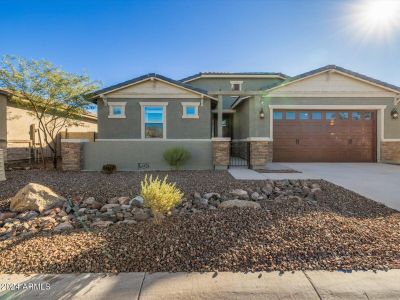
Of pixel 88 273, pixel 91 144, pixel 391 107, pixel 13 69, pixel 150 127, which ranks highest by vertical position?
pixel 13 69

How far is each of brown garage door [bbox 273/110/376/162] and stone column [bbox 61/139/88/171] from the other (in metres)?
9.56

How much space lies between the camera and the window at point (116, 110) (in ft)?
38.3

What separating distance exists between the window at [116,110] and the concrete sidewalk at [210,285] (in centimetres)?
998

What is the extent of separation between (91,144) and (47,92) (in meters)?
3.25

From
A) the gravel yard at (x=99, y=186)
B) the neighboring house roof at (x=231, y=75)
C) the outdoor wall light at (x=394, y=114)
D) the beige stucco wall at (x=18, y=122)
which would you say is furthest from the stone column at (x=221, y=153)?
the neighboring house roof at (x=231, y=75)

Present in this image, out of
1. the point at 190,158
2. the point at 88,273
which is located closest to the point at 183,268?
the point at 88,273

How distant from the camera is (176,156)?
31.2 feet

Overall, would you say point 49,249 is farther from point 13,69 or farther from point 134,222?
point 13,69

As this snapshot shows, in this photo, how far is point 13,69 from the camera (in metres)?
9.65

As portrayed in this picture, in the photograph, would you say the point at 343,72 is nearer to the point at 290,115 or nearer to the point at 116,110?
the point at 290,115

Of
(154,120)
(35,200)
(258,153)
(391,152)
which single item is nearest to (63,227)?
(35,200)

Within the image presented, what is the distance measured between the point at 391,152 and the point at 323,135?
375 cm

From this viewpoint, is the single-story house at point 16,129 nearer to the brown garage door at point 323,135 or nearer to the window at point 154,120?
the window at point 154,120

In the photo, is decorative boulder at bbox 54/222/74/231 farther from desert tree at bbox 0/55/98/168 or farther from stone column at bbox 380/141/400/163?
stone column at bbox 380/141/400/163
